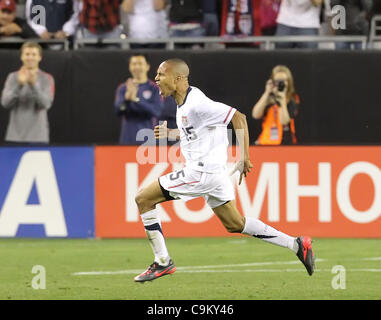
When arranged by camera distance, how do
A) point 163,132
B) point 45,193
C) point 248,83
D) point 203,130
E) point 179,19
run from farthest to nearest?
point 248,83, point 179,19, point 45,193, point 203,130, point 163,132

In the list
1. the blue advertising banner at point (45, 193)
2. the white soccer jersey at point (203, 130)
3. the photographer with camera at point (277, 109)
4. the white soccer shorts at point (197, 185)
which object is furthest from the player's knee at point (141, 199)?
the photographer with camera at point (277, 109)

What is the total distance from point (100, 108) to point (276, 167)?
11.9ft

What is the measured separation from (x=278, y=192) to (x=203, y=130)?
4.66 metres

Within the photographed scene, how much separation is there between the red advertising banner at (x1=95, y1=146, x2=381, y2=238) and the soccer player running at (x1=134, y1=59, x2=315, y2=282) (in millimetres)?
4129

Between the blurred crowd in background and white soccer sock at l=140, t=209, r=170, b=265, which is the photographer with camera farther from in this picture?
→ white soccer sock at l=140, t=209, r=170, b=265

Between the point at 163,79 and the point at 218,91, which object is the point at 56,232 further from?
the point at 163,79

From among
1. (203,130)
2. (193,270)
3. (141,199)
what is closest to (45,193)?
(193,270)

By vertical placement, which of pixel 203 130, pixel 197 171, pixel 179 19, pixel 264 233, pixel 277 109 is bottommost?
pixel 264 233

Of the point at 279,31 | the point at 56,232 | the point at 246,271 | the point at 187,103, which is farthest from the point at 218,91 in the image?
the point at 187,103

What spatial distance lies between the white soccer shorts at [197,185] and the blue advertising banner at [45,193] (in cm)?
458

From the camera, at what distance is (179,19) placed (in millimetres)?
17500

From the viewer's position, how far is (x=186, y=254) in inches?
555

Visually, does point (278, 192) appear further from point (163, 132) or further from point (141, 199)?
point (163, 132)

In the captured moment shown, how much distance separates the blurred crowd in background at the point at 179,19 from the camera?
17266 millimetres
